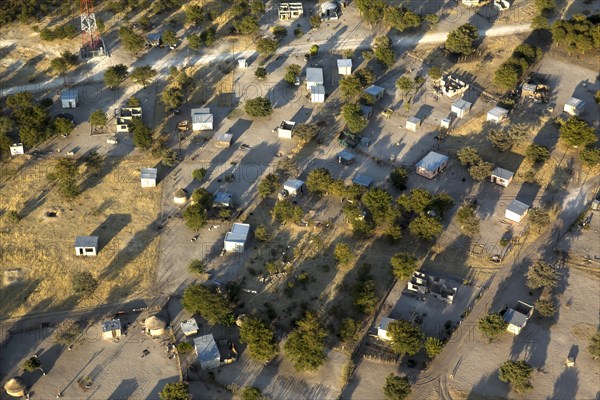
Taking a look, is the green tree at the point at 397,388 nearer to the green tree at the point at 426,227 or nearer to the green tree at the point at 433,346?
the green tree at the point at 433,346

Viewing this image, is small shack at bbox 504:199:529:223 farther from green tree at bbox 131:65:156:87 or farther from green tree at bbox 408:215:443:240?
green tree at bbox 131:65:156:87

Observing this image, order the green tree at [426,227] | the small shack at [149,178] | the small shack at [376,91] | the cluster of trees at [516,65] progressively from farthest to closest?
the cluster of trees at [516,65] < the small shack at [376,91] < the small shack at [149,178] < the green tree at [426,227]

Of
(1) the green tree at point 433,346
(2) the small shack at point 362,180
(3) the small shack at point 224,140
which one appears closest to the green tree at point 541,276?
(1) the green tree at point 433,346

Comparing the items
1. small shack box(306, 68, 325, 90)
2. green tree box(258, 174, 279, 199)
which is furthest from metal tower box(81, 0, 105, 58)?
green tree box(258, 174, 279, 199)

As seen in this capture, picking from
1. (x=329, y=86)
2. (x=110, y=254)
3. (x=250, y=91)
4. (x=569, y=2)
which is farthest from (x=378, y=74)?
(x=110, y=254)

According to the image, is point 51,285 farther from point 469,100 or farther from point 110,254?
point 469,100
